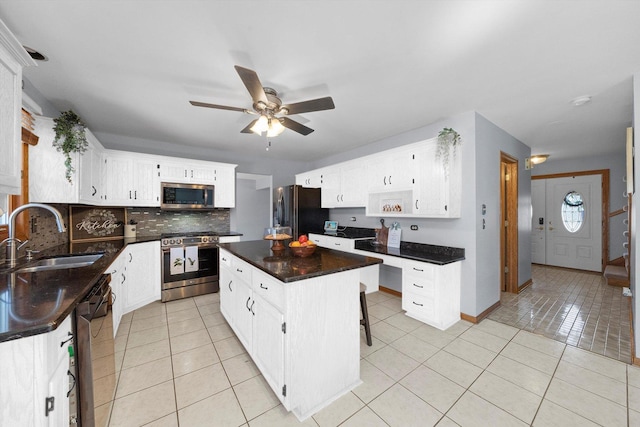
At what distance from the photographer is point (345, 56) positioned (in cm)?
185

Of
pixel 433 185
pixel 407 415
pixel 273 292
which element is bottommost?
pixel 407 415

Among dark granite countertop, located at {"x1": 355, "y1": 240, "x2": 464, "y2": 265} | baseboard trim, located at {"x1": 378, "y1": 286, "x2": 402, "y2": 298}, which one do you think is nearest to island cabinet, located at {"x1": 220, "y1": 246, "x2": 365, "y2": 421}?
dark granite countertop, located at {"x1": 355, "y1": 240, "x2": 464, "y2": 265}

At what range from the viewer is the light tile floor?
61.7 inches

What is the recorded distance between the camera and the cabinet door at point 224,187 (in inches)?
167

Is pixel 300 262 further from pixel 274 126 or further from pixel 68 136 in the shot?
pixel 68 136

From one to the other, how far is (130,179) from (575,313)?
6.34 meters

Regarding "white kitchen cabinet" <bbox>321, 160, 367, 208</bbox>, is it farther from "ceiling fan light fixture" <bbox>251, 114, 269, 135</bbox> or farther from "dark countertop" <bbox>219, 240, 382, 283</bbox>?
"ceiling fan light fixture" <bbox>251, 114, 269, 135</bbox>

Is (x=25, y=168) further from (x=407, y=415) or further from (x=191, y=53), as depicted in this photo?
(x=407, y=415)

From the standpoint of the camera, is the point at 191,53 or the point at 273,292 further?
the point at 191,53

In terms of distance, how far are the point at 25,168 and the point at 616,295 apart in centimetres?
763

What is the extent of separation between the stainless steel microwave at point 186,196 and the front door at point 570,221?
24.0ft

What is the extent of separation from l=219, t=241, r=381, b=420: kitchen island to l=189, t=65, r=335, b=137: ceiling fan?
1.23 m

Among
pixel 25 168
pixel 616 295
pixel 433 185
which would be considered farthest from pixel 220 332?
pixel 616 295

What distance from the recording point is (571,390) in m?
1.80
